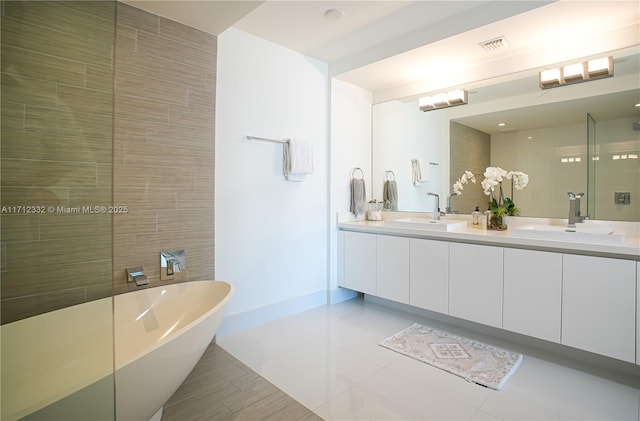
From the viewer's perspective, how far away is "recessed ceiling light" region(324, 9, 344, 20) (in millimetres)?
2467

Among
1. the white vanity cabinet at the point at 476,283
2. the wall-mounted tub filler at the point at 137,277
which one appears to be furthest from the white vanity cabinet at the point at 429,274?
the wall-mounted tub filler at the point at 137,277

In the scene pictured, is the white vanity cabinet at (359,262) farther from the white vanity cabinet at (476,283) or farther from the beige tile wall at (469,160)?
the beige tile wall at (469,160)

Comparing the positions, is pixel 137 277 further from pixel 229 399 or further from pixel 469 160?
pixel 469 160

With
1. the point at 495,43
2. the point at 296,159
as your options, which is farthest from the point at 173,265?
the point at 495,43

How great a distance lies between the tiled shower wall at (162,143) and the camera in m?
2.13

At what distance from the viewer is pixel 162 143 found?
2.29 meters

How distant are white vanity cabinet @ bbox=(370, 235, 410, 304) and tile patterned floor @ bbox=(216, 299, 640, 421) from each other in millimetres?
470

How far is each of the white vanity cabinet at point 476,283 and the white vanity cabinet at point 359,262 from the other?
0.79 meters

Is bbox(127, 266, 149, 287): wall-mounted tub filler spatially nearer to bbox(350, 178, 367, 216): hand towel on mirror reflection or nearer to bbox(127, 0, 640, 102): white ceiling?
bbox(127, 0, 640, 102): white ceiling

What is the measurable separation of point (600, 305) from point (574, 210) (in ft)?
2.60

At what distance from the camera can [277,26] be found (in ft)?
8.77

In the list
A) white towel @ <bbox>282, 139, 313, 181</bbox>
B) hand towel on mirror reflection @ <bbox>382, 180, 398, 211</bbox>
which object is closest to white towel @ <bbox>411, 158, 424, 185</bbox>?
hand towel on mirror reflection @ <bbox>382, 180, 398, 211</bbox>

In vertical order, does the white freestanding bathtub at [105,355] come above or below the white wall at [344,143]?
below

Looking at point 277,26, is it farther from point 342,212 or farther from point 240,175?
point 342,212
